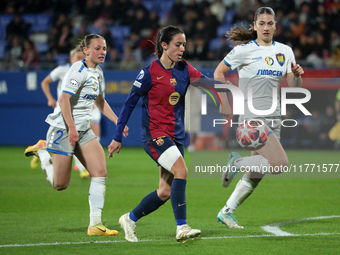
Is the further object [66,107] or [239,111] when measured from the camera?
[239,111]

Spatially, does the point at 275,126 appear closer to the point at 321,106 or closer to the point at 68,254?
the point at 68,254

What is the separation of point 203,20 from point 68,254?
15713 millimetres

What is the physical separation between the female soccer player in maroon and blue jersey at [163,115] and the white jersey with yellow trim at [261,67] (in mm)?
1095

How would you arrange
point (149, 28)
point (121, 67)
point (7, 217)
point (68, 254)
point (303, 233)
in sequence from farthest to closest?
1. point (149, 28)
2. point (121, 67)
3. point (7, 217)
4. point (303, 233)
5. point (68, 254)

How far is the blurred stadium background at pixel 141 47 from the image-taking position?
18.3 metres

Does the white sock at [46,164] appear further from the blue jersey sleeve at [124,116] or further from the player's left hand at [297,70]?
the player's left hand at [297,70]

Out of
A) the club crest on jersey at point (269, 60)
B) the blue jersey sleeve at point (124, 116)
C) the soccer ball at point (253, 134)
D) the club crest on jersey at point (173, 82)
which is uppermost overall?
the club crest on jersey at point (269, 60)

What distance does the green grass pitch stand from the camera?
5.85 meters

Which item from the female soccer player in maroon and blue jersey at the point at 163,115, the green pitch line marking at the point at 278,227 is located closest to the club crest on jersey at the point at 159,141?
A: the female soccer player in maroon and blue jersey at the point at 163,115

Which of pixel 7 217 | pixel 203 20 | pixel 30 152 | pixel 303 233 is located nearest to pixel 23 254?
pixel 7 217

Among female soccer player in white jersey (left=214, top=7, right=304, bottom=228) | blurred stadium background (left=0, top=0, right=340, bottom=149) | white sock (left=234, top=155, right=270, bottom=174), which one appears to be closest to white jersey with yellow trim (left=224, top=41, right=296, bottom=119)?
female soccer player in white jersey (left=214, top=7, right=304, bottom=228)

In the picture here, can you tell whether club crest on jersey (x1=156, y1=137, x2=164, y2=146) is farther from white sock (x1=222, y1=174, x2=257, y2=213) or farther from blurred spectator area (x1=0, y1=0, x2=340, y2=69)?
blurred spectator area (x1=0, y1=0, x2=340, y2=69)

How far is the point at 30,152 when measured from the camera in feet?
29.1

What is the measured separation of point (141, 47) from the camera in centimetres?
2084
